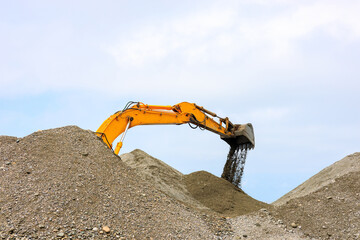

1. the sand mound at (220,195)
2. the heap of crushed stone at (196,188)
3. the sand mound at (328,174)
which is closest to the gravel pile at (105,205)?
the sand mound at (220,195)

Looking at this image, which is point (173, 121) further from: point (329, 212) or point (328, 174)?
point (328, 174)

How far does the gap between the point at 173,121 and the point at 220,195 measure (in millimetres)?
2717

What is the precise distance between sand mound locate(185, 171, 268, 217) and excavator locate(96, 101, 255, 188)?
906 mm

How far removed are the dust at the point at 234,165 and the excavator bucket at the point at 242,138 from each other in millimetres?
104

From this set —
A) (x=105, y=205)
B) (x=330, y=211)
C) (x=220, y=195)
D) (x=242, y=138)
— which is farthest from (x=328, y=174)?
(x=105, y=205)

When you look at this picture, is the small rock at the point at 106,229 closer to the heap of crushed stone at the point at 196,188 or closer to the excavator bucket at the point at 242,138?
the heap of crushed stone at the point at 196,188

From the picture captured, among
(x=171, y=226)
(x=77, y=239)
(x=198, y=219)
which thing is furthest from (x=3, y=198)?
(x=198, y=219)

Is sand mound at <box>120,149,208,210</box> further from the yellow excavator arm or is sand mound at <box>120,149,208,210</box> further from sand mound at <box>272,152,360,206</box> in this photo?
sand mound at <box>272,152,360,206</box>

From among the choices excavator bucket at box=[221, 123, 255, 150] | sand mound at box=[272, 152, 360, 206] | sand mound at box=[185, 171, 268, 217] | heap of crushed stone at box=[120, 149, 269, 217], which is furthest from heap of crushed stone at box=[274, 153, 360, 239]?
excavator bucket at box=[221, 123, 255, 150]

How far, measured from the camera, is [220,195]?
12602 mm

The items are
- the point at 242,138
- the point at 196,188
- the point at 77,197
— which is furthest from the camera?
the point at 242,138

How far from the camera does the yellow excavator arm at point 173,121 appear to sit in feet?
34.1

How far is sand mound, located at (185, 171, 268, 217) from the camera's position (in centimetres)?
1186

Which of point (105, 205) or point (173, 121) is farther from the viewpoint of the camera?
point (173, 121)
